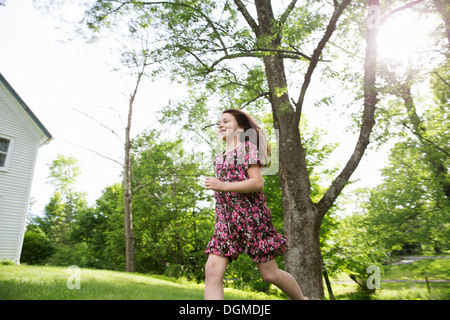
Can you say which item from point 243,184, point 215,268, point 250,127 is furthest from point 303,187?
point 215,268

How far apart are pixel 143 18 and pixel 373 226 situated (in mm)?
8490

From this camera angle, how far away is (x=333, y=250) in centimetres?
1076

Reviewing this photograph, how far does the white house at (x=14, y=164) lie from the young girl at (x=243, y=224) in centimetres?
1147

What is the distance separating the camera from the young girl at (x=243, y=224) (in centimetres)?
197

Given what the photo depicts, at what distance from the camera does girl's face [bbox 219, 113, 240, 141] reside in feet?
7.74

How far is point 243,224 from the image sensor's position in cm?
209

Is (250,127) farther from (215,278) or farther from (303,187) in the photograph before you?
(303,187)

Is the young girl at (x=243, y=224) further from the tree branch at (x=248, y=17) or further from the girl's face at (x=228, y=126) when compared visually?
the tree branch at (x=248, y=17)

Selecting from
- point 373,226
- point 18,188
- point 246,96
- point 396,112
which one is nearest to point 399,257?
point 373,226

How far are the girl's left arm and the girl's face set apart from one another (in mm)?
407

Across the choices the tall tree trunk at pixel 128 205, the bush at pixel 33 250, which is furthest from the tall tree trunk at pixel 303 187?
the bush at pixel 33 250

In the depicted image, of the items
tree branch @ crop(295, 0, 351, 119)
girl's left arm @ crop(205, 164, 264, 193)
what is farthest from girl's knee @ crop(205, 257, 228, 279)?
tree branch @ crop(295, 0, 351, 119)
